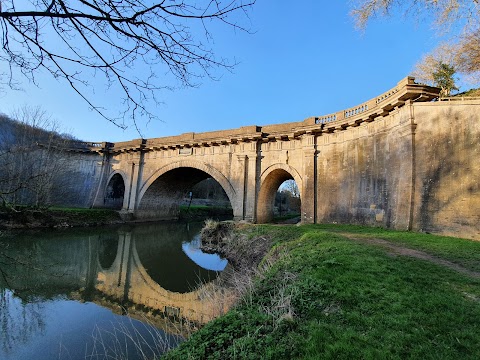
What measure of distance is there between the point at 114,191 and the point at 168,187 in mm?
6268

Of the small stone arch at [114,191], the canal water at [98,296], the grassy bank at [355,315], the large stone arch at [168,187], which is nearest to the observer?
the grassy bank at [355,315]

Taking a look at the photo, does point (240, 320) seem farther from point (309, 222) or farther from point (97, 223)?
point (97, 223)

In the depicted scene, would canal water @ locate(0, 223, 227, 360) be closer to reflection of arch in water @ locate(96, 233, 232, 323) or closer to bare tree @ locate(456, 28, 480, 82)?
reflection of arch in water @ locate(96, 233, 232, 323)

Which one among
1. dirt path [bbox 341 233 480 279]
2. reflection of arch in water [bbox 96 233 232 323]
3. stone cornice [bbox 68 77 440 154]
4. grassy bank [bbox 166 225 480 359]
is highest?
stone cornice [bbox 68 77 440 154]

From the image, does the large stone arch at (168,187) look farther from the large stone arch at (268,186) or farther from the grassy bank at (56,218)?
the grassy bank at (56,218)

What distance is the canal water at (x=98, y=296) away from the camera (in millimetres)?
4793

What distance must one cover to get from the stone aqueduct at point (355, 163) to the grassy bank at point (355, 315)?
4865 millimetres

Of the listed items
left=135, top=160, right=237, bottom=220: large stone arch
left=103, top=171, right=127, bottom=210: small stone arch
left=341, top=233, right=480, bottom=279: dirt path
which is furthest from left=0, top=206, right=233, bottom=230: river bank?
left=341, top=233, right=480, bottom=279: dirt path

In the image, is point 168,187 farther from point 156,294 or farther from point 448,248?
point 448,248

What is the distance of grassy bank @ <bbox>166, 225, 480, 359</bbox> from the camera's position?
2482mm

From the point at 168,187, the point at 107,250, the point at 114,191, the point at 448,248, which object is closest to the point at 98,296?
the point at 107,250

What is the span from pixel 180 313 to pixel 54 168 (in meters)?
16.6

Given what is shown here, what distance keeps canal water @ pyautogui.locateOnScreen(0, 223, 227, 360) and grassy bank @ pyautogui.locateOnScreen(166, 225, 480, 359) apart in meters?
1.21

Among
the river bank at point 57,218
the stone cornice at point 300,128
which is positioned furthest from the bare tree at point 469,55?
the river bank at point 57,218
